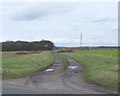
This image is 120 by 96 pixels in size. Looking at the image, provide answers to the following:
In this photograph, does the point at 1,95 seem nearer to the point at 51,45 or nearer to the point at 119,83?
the point at 119,83

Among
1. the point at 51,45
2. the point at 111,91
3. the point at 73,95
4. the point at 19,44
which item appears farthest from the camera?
the point at 51,45

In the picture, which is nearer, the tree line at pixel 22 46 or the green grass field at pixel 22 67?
the green grass field at pixel 22 67

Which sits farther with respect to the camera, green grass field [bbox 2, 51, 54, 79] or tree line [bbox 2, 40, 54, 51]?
tree line [bbox 2, 40, 54, 51]

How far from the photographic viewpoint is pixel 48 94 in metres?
8.69

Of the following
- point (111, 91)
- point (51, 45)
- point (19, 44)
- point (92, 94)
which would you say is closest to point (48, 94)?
point (92, 94)

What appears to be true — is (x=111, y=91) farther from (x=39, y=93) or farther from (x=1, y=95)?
(x=1, y=95)

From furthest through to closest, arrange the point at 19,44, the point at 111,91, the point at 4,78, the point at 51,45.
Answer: the point at 51,45, the point at 19,44, the point at 4,78, the point at 111,91

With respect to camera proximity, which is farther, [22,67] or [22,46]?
[22,46]

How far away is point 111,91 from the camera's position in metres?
9.32

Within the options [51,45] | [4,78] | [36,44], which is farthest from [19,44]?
[4,78]

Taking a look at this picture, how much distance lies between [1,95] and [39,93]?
5.23ft

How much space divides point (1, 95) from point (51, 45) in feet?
407

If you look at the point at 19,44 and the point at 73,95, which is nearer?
the point at 73,95

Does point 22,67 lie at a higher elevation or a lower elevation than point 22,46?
lower
